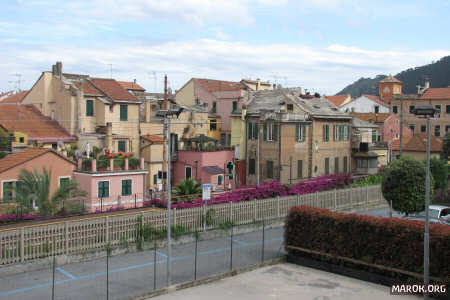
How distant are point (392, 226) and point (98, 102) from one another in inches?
1229

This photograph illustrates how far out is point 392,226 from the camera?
1831 cm

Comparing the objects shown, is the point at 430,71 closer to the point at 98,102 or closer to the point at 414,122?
the point at 414,122

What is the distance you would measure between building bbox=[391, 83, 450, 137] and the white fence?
47.0m

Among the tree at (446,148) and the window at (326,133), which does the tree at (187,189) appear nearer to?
the window at (326,133)

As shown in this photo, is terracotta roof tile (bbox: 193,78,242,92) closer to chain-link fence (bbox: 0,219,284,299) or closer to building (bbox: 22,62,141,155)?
building (bbox: 22,62,141,155)

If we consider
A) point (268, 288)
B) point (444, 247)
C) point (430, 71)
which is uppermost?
point (430, 71)

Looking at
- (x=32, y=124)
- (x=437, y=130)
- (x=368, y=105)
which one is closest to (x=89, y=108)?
(x=32, y=124)

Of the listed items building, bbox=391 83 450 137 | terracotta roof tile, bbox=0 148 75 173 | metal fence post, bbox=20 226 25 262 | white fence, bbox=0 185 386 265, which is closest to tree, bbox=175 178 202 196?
white fence, bbox=0 185 386 265

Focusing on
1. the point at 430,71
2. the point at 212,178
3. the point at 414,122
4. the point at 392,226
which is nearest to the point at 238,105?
the point at 212,178

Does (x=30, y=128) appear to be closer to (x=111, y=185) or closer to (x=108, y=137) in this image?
(x=108, y=137)

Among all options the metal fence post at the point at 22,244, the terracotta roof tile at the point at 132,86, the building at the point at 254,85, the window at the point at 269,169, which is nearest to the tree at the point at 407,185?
the metal fence post at the point at 22,244

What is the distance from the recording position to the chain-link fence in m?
16.4

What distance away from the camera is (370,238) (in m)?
18.9

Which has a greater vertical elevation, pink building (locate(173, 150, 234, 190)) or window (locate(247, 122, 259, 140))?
window (locate(247, 122, 259, 140))
